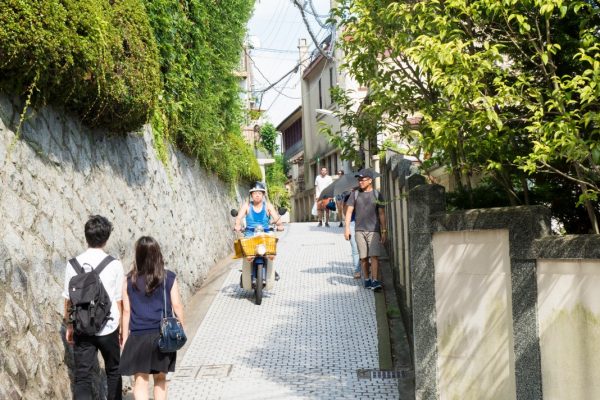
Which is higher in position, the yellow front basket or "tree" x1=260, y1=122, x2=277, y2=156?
"tree" x1=260, y1=122, x2=277, y2=156

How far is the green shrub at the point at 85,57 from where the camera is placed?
19.2ft

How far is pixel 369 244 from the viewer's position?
11461mm

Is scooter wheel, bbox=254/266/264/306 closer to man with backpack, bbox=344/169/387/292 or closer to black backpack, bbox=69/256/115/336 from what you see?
man with backpack, bbox=344/169/387/292

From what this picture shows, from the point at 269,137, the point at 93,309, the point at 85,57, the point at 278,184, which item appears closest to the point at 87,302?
the point at 93,309

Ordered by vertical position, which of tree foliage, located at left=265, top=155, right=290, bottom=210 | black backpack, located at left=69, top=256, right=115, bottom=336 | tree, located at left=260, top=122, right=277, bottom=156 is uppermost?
tree, located at left=260, top=122, right=277, bottom=156

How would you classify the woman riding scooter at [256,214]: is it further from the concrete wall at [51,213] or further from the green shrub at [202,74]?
the green shrub at [202,74]

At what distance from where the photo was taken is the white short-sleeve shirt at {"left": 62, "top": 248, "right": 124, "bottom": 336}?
19.7 feet

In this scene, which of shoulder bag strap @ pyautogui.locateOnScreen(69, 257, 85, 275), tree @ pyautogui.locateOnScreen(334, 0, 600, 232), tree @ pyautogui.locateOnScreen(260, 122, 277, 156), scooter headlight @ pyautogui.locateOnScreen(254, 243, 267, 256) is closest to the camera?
tree @ pyautogui.locateOnScreen(334, 0, 600, 232)

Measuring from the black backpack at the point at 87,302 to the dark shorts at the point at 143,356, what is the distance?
312 mm

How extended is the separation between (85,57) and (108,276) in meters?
2.10

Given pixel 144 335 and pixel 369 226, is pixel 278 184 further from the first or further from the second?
pixel 144 335

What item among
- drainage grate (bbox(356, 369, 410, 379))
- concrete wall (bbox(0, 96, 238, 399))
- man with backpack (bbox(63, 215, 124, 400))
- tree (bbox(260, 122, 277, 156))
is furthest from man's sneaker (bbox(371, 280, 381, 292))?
tree (bbox(260, 122, 277, 156))

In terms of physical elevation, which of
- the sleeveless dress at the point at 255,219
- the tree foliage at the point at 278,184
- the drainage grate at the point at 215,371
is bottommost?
the drainage grate at the point at 215,371

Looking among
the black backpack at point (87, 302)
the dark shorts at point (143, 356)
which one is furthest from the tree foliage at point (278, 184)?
the black backpack at point (87, 302)
